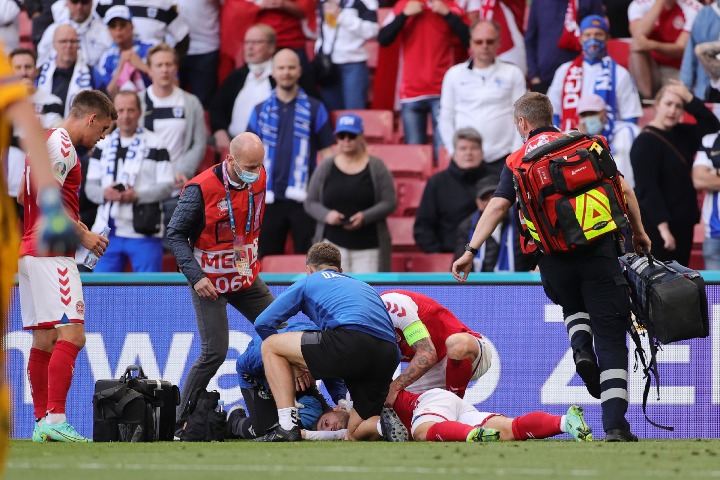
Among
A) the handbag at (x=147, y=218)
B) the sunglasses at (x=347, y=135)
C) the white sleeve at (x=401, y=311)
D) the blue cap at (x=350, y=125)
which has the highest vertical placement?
the blue cap at (x=350, y=125)

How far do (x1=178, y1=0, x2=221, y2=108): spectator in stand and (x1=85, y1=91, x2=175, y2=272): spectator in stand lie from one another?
1.92 metres

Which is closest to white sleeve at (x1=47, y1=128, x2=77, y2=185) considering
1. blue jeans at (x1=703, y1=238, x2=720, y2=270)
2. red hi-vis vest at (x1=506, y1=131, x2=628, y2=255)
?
red hi-vis vest at (x1=506, y1=131, x2=628, y2=255)

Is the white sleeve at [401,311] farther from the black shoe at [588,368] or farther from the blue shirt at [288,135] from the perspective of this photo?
the blue shirt at [288,135]

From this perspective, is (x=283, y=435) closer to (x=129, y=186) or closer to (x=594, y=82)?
(x=129, y=186)

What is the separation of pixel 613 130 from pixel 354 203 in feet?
8.51

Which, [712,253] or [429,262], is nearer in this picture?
[712,253]

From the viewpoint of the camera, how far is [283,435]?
29.6ft

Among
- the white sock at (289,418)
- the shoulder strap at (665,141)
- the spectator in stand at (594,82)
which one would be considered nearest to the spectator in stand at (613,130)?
the spectator in stand at (594,82)

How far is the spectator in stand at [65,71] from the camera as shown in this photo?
14.5m

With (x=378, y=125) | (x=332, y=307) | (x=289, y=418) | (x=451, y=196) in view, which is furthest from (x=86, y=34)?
(x=289, y=418)

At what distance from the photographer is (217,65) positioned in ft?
50.1

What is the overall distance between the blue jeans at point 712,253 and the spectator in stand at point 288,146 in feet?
12.3

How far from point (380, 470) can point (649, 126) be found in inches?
275

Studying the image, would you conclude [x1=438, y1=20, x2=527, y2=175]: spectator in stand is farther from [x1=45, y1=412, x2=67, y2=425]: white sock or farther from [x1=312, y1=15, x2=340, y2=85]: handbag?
[x1=45, y1=412, x2=67, y2=425]: white sock
